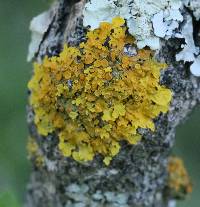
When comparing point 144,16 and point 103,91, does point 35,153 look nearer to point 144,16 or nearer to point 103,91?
point 103,91

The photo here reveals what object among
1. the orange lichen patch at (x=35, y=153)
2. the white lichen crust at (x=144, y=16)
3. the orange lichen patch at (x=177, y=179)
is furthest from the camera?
the orange lichen patch at (x=177, y=179)

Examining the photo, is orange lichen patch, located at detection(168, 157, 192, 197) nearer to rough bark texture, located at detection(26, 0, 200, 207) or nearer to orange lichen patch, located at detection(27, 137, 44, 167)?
rough bark texture, located at detection(26, 0, 200, 207)

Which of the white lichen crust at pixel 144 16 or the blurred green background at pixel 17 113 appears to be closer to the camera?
the white lichen crust at pixel 144 16

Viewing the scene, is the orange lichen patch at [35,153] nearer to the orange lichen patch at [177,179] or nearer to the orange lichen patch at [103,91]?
the orange lichen patch at [103,91]

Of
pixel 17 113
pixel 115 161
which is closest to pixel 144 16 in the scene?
pixel 115 161

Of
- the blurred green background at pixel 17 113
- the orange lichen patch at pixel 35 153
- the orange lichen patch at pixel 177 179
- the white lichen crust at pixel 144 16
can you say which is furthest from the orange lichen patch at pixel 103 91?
the blurred green background at pixel 17 113

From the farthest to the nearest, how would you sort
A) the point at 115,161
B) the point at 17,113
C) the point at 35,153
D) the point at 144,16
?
1. the point at 17,113
2. the point at 35,153
3. the point at 115,161
4. the point at 144,16
